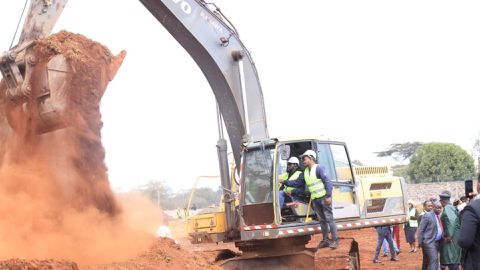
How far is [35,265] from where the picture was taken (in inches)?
192

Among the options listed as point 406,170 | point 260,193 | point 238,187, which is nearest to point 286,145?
point 260,193

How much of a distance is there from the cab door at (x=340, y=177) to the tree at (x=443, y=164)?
1227 inches

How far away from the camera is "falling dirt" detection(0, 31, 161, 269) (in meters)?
6.61

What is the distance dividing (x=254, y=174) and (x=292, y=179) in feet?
2.06

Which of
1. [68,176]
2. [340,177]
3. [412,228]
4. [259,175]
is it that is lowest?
[412,228]

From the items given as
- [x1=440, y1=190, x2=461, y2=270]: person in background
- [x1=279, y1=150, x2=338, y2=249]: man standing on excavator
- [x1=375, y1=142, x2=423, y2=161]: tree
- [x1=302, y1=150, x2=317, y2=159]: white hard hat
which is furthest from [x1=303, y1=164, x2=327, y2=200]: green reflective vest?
[x1=375, y1=142, x2=423, y2=161]: tree

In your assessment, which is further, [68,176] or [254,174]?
→ [254,174]

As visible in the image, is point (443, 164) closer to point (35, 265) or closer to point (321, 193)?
point (321, 193)

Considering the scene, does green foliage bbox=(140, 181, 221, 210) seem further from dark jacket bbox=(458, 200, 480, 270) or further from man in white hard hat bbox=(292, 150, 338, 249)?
dark jacket bbox=(458, 200, 480, 270)

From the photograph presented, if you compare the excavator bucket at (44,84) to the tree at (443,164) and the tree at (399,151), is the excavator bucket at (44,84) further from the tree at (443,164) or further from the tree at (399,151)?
the tree at (399,151)

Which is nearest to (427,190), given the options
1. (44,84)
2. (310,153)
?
(310,153)

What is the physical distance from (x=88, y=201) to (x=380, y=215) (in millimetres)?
5003

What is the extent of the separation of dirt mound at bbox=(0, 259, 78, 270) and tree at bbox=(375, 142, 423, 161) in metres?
54.3

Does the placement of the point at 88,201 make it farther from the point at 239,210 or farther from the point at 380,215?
the point at 380,215
